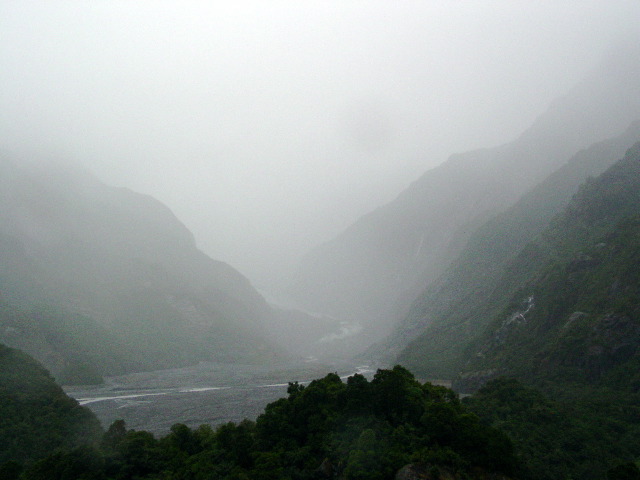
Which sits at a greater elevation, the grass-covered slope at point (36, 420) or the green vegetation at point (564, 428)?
the grass-covered slope at point (36, 420)

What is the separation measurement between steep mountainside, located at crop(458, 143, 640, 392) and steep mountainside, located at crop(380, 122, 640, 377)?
57.0 feet

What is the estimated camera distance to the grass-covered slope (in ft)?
139

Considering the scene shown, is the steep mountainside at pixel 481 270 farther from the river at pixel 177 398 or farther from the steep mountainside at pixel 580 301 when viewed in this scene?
the river at pixel 177 398

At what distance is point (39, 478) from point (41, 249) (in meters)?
190

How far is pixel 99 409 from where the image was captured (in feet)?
247

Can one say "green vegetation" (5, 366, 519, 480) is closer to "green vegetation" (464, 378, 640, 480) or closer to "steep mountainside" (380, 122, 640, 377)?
"green vegetation" (464, 378, 640, 480)

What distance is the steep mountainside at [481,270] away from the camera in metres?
129

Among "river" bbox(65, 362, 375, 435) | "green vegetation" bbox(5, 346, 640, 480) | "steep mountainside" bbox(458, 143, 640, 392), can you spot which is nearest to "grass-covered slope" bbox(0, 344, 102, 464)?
"green vegetation" bbox(5, 346, 640, 480)

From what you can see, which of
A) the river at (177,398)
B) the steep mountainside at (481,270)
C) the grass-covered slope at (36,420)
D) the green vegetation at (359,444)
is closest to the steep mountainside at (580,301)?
the steep mountainside at (481,270)

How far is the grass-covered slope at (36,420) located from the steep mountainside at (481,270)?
283 ft

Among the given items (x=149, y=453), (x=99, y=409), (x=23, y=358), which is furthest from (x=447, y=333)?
(x=149, y=453)

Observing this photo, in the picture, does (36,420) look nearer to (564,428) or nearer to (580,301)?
(564,428)

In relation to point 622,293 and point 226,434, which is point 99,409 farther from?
point 622,293

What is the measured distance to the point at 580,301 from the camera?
76.8 m
